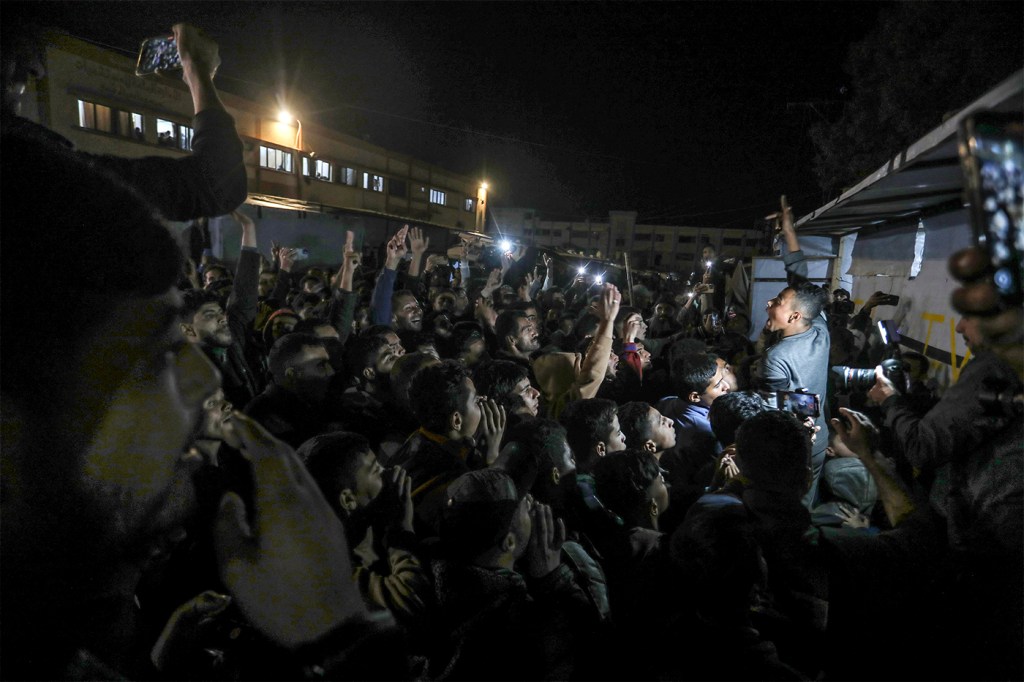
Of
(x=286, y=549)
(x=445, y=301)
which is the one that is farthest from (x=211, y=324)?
(x=445, y=301)

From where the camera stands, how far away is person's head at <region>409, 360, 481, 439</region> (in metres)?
2.59

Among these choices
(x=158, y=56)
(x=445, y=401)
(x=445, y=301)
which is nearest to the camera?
(x=158, y=56)

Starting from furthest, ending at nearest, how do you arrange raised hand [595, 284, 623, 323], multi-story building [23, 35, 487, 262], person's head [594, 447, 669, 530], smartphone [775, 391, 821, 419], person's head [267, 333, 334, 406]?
multi-story building [23, 35, 487, 262] → raised hand [595, 284, 623, 323] → smartphone [775, 391, 821, 419] → person's head [267, 333, 334, 406] → person's head [594, 447, 669, 530]

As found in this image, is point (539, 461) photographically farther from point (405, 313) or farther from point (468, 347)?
point (405, 313)

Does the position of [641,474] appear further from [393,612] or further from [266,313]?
[266,313]

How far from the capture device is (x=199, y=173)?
1479 millimetres

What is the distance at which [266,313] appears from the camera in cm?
574

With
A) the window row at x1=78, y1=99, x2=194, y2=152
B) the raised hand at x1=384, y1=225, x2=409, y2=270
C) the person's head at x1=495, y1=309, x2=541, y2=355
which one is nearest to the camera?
the raised hand at x1=384, y1=225, x2=409, y2=270

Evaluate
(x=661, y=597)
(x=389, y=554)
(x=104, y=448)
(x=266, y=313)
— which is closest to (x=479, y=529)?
(x=389, y=554)

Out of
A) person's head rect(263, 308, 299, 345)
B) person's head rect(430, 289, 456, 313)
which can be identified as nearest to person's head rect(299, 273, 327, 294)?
person's head rect(430, 289, 456, 313)

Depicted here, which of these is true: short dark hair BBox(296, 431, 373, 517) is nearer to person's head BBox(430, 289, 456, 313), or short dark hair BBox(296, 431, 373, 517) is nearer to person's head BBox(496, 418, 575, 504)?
person's head BBox(496, 418, 575, 504)

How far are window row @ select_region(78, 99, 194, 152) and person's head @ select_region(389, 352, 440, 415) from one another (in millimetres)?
11983

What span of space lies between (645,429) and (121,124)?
52.7 feet

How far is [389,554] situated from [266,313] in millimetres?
4682
